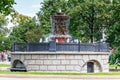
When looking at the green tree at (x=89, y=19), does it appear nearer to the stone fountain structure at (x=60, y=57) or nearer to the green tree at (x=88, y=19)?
the green tree at (x=88, y=19)

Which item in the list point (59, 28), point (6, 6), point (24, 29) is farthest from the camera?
point (24, 29)

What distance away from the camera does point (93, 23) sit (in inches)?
2827

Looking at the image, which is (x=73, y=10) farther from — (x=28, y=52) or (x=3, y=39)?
(x=3, y=39)

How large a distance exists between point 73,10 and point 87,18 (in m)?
3.04

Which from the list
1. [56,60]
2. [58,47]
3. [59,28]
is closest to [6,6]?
[58,47]

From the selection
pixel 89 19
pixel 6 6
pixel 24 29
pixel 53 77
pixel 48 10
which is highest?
pixel 48 10

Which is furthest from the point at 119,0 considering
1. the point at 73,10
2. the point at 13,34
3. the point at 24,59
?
the point at 13,34

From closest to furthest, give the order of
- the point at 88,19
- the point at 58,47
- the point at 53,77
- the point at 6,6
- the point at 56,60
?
the point at 53,77
the point at 56,60
the point at 58,47
the point at 6,6
the point at 88,19

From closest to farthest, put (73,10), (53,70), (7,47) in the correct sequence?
(53,70) < (73,10) < (7,47)

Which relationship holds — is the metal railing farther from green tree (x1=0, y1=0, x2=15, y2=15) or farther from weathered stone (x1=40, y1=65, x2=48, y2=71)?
green tree (x1=0, y1=0, x2=15, y2=15)

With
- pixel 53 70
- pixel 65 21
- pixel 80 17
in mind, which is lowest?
pixel 53 70

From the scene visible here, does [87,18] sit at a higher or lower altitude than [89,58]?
higher

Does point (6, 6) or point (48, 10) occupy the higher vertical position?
point (48, 10)

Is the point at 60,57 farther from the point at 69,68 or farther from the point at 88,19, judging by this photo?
the point at 88,19
